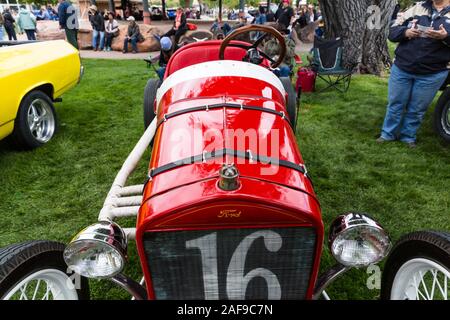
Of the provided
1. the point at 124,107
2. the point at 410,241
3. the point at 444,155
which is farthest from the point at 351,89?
the point at 410,241

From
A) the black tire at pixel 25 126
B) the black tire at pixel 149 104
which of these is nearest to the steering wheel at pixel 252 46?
the black tire at pixel 149 104

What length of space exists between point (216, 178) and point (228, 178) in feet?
0.56

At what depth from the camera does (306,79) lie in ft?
23.2

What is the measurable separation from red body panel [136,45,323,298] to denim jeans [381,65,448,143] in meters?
2.62

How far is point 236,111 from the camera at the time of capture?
2275 millimetres

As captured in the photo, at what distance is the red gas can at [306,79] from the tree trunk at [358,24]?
3.51 feet

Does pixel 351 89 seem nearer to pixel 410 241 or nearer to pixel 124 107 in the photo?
pixel 124 107

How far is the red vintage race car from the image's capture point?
160 centimetres

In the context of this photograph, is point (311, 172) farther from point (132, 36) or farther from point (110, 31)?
point (110, 31)

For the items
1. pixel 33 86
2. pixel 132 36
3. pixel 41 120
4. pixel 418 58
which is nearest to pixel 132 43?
pixel 132 36

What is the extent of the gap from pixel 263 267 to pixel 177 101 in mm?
1319

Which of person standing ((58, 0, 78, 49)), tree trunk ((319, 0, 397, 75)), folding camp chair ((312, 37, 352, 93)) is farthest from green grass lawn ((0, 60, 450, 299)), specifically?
person standing ((58, 0, 78, 49))

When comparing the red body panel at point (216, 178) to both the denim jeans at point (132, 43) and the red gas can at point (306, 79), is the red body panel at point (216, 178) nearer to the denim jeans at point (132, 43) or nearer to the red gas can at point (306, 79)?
the red gas can at point (306, 79)

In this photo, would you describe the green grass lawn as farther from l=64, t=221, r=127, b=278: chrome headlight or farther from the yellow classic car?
l=64, t=221, r=127, b=278: chrome headlight
